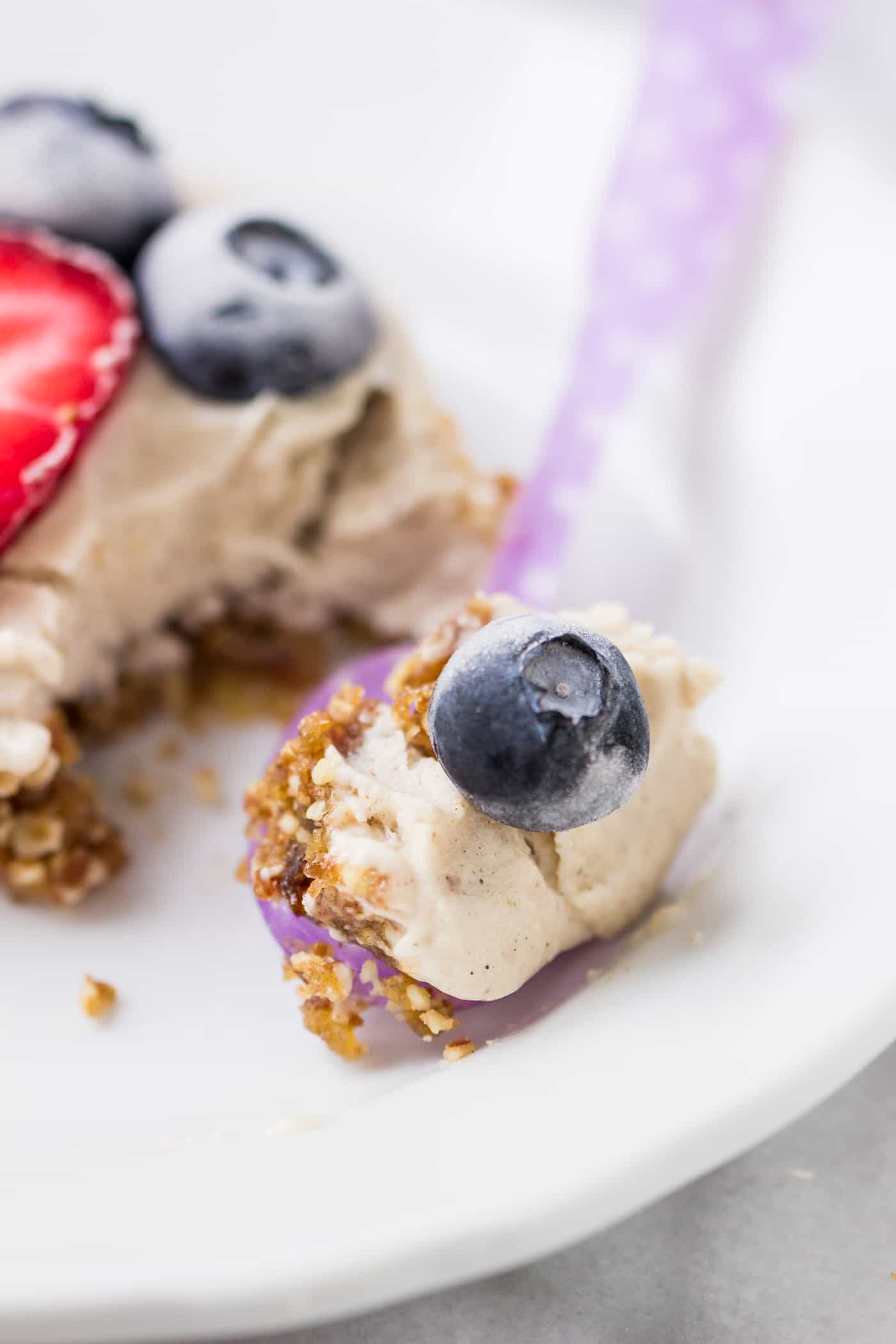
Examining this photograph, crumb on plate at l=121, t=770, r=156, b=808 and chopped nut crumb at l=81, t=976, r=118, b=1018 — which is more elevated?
chopped nut crumb at l=81, t=976, r=118, b=1018

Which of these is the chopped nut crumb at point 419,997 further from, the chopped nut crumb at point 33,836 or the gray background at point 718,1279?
the chopped nut crumb at point 33,836

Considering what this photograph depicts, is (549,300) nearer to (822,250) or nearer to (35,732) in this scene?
(822,250)

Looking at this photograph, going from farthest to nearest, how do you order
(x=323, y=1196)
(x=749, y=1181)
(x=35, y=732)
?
(x=35, y=732)
(x=749, y=1181)
(x=323, y=1196)

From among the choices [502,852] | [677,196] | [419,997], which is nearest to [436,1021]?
[419,997]

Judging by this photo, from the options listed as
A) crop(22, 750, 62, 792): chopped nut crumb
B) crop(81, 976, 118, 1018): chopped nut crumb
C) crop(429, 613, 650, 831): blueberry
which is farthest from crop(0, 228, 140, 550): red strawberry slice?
crop(429, 613, 650, 831): blueberry

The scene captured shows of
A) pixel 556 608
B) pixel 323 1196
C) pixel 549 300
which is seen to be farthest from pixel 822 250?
pixel 323 1196

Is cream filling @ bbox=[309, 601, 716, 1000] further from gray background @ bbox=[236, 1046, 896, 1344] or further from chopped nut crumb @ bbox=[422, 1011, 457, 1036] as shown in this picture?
gray background @ bbox=[236, 1046, 896, 1344]

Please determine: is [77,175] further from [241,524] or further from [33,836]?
[33,836]
